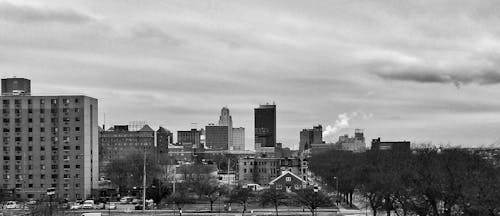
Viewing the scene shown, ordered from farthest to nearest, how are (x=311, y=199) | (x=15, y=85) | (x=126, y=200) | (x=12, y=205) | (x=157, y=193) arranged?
(x=15, y=85) → (x=157, y=193) → (x=126, y=200) → (x=12, y=205) → (x=311, y=199)

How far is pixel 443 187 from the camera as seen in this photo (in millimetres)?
61438

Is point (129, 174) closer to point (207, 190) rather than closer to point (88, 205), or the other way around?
point (207, 190)

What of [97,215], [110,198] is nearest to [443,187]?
[97,215]

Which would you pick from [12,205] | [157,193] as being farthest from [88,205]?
[157,193]

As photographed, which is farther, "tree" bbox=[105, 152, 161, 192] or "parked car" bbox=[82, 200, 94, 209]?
"tree" bbox=[105, 152, 161, 192]

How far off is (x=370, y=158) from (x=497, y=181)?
84981 millimetres

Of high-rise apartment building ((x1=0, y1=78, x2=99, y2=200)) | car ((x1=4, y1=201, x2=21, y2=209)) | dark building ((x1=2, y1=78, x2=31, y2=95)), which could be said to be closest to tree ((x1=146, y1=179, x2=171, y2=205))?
high-rise apartment building ((x1=0, y1=78, x2=99, y2=200))

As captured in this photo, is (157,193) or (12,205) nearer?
(12,205)

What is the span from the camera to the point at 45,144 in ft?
399

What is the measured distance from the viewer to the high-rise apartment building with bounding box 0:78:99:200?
120750mm

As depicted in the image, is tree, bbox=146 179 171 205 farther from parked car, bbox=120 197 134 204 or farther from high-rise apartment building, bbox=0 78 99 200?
high-rise apartment building, bbox=0 78 99 200

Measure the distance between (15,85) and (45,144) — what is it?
17.0 meters

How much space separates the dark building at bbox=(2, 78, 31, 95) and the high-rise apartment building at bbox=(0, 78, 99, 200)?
1069 centimetres

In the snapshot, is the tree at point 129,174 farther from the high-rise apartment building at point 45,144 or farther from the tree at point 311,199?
the tree at point 311,199
